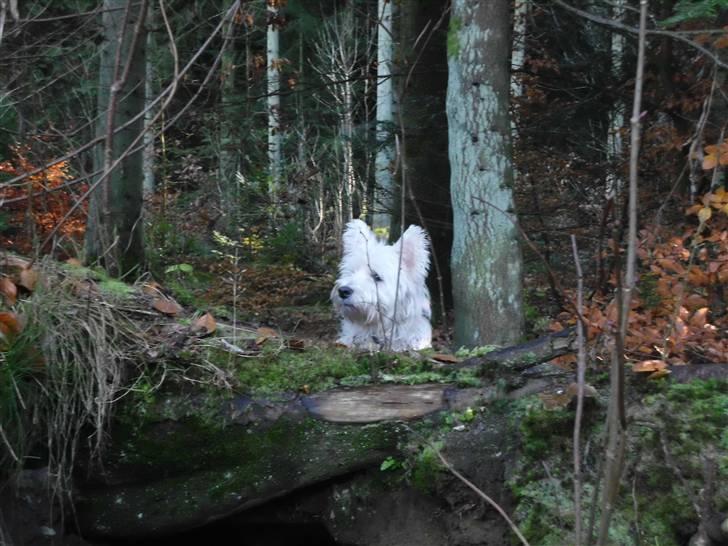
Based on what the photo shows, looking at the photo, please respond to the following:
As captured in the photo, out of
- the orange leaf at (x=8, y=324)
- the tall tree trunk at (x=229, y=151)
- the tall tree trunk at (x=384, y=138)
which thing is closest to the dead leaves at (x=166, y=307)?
the orange leaf at (x=8, y=324)

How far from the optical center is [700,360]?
153 inches

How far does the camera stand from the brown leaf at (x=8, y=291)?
3.75 m

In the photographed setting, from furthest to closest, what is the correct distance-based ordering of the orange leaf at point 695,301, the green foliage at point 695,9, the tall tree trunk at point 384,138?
the tall tree trunk at point 384,138, the green foliage at point 695,9, the orange leaf at point 695,301

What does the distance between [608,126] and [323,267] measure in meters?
4.41

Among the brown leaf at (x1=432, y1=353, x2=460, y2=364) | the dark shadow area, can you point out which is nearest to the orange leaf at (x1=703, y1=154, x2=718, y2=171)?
the brown leaf at (x1=432, y1=353, x2=460, y2=364)

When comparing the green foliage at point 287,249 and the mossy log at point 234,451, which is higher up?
the green foliage at point 287,249

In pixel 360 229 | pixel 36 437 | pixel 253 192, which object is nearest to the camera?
pixel 36 437

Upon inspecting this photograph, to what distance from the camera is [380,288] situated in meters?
7.00

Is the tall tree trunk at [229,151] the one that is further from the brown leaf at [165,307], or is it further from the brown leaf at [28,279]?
the brown leaf at [28,279]

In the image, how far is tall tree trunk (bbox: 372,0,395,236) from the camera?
9.38m

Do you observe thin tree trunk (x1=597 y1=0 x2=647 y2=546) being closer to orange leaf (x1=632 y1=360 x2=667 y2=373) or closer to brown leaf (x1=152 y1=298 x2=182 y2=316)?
orange leaf (x1=632 y1=360 x2=667 y2=373)

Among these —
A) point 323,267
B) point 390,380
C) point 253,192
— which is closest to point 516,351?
point 390,380

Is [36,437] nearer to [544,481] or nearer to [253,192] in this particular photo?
[544,481]

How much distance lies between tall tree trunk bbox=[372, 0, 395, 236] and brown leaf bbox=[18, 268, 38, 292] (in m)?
3.95
